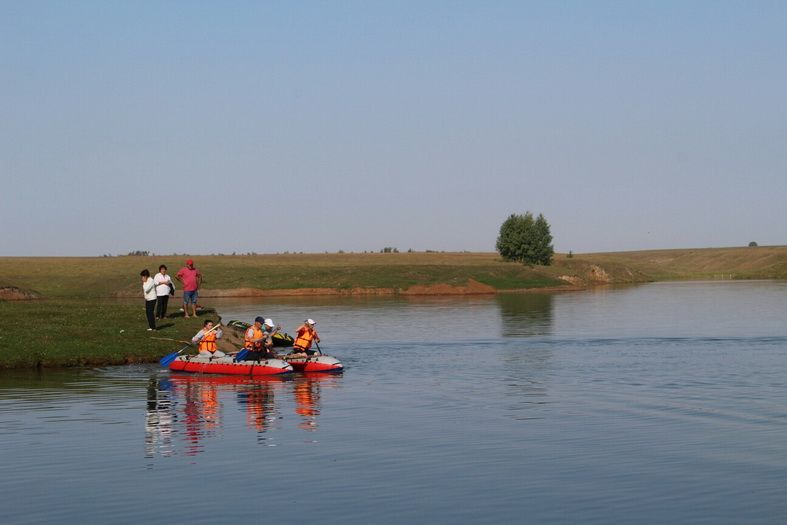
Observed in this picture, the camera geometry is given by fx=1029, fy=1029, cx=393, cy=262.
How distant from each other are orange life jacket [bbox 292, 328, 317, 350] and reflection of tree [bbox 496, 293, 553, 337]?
54.5 feet

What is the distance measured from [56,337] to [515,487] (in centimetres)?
2565

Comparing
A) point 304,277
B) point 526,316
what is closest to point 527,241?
point 304,277

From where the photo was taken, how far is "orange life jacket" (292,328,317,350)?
38.1m

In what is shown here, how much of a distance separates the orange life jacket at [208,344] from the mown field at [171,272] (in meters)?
3.17

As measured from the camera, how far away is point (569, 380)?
111ft

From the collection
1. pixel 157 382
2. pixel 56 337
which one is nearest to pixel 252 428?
pixel 157 382

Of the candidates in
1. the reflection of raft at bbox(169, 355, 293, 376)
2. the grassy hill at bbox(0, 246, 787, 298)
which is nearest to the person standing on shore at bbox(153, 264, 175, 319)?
the reflection of raft at bbox(169, 355, 293, 376)

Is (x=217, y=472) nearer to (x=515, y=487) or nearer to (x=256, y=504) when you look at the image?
(x=256, y=504)

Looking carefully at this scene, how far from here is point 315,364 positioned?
36562 millimetres

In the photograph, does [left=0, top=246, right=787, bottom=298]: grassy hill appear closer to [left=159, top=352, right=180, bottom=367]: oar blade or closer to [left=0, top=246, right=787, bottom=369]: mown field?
[left=0, top=246, right=787, bottom=369]: mown field

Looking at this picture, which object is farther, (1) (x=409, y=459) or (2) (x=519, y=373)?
(2) (x=519, y=373)

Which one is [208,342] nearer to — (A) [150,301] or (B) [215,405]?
(A) [150,301]

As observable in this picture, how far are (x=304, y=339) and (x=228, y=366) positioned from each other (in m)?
3.30

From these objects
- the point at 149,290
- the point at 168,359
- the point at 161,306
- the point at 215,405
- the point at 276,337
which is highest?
the point at 149,290
